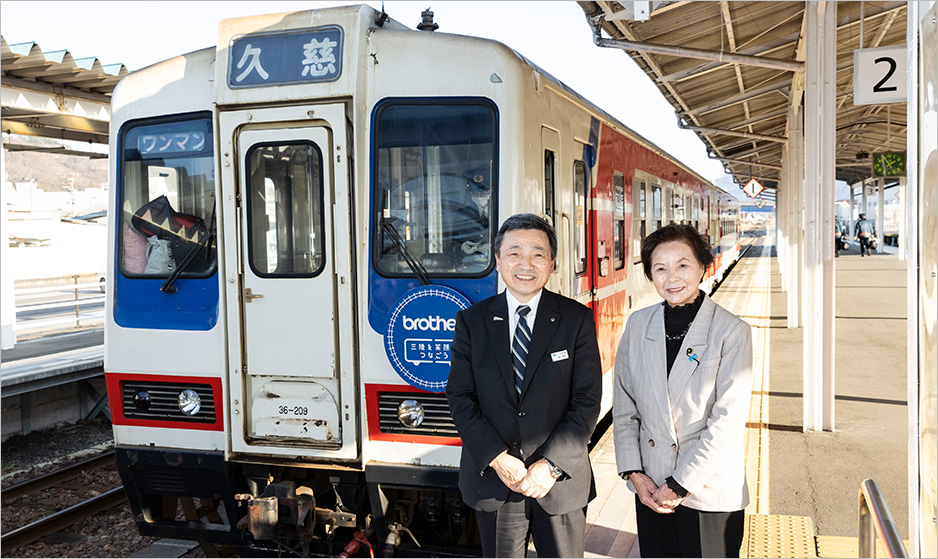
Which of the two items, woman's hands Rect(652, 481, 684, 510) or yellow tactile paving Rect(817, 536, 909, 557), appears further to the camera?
yellow tactile paving Rect(817, 536, 909, 557)

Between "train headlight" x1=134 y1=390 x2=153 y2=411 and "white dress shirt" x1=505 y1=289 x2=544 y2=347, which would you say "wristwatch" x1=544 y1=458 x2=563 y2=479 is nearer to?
"white dress shirt" x1=505 y1=289 x2=544 y2=347

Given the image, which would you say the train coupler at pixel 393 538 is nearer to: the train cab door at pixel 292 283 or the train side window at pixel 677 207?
the train cab door at pixel 292 283

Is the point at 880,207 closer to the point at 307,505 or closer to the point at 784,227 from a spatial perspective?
the point at 784,227

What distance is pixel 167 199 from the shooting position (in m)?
4.81

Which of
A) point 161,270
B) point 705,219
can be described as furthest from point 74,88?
point 705,219

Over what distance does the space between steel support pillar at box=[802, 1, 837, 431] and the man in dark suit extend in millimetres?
5111

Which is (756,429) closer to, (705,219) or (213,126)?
(213,126)

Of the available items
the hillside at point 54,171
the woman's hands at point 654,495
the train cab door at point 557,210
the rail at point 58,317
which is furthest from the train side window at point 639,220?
the hillside at point 54,171

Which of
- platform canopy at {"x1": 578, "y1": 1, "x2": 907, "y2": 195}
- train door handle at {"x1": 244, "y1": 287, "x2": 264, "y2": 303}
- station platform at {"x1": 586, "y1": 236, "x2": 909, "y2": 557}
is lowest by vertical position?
station platform at {"x1": 586, "y1": 236, "x2": 909, "y2": 557}

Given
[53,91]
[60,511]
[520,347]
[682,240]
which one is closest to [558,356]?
[520,347]

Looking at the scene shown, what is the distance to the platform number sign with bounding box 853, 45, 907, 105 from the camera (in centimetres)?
642

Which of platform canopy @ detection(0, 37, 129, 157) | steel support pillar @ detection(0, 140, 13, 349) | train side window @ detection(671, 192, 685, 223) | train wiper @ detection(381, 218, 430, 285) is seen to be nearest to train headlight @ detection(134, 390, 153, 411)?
steel support pillar @ detection(0, 140, 13, 349)

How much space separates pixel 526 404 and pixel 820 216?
5.91 meters

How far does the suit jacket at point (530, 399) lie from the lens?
10.4 feet
